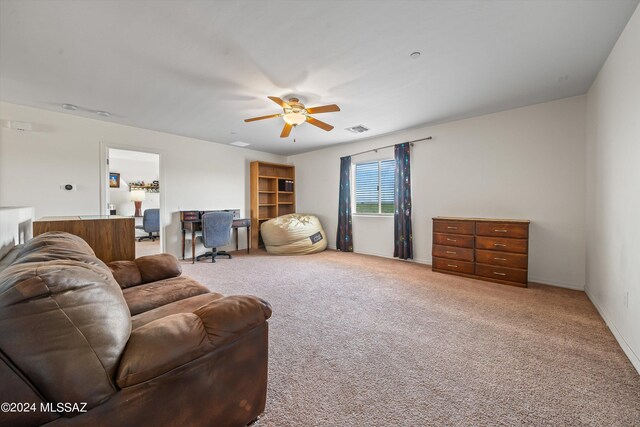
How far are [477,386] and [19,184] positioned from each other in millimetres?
5679

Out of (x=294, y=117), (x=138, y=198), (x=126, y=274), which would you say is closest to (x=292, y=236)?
(x=294, y=117)

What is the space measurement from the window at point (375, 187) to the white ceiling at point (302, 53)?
1666 mm

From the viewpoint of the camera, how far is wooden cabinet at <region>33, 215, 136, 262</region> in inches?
89.4

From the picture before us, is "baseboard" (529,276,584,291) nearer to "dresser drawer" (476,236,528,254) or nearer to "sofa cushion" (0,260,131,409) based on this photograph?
"dresser drawer" (476,236,528,254)

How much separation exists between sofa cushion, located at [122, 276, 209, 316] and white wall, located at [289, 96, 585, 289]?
3.91 metres

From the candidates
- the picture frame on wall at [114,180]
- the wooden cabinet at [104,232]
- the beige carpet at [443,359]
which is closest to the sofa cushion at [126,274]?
the wooden cabinet at [104,232]

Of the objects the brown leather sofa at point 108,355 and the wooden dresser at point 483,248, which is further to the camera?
the wooden dresser at point 483,248

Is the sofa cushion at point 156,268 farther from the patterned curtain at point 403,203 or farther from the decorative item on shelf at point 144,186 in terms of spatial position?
the decorative item on shelf at point 144,186

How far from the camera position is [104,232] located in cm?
242

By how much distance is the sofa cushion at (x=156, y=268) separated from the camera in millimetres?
2160

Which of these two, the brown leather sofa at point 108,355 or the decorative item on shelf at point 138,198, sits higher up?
the decorative item on shelf at point 138,198

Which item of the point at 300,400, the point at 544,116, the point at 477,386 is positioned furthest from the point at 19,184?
the point at 544,116

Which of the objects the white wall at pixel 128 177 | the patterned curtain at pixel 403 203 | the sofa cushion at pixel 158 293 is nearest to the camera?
the sofa cushion at pixel 158 293

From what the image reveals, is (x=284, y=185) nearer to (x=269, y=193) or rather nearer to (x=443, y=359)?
(x=269, y=193)
